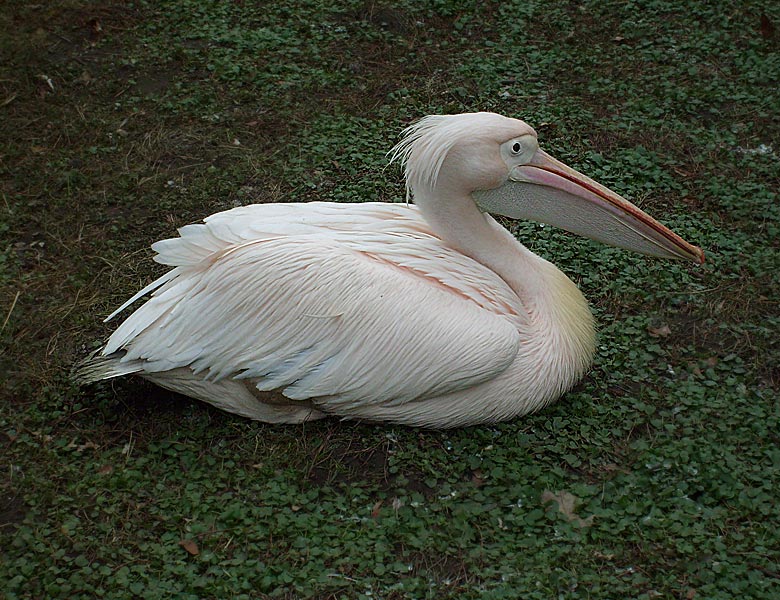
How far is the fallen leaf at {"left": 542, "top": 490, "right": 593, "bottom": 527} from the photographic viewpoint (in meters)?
3.34

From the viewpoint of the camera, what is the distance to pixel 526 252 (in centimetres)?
390

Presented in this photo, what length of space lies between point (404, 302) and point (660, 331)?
1438 millimetres

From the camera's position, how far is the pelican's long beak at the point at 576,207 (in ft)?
12.2

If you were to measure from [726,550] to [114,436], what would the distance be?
239 centimetres

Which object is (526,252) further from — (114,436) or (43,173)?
(43,173)

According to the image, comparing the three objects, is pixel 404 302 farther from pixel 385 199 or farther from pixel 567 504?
pixel 385 199

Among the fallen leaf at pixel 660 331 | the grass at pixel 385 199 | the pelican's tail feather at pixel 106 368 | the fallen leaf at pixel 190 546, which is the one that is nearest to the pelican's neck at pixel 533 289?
the grass at pixel 385 199

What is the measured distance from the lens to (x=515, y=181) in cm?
370

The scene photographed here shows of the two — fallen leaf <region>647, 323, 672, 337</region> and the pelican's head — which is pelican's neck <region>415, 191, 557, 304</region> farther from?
fallen leaf <region>647, 323, 672, 337</region>

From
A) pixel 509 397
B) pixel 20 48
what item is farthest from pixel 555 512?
pixel 20 48

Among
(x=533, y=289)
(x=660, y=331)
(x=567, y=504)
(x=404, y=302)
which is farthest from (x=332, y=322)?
(x=660, y=331)

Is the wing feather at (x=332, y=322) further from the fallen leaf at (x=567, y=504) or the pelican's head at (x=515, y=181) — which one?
the fallen leaf at (x=567, y=504)

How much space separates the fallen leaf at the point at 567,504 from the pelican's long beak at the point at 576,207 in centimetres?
112

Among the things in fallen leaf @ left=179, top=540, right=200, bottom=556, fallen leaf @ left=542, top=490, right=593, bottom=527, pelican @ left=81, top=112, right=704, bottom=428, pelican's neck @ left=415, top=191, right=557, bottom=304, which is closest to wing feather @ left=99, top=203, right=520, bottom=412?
pelican @ left=81, top=112, right=704, bottom=428
